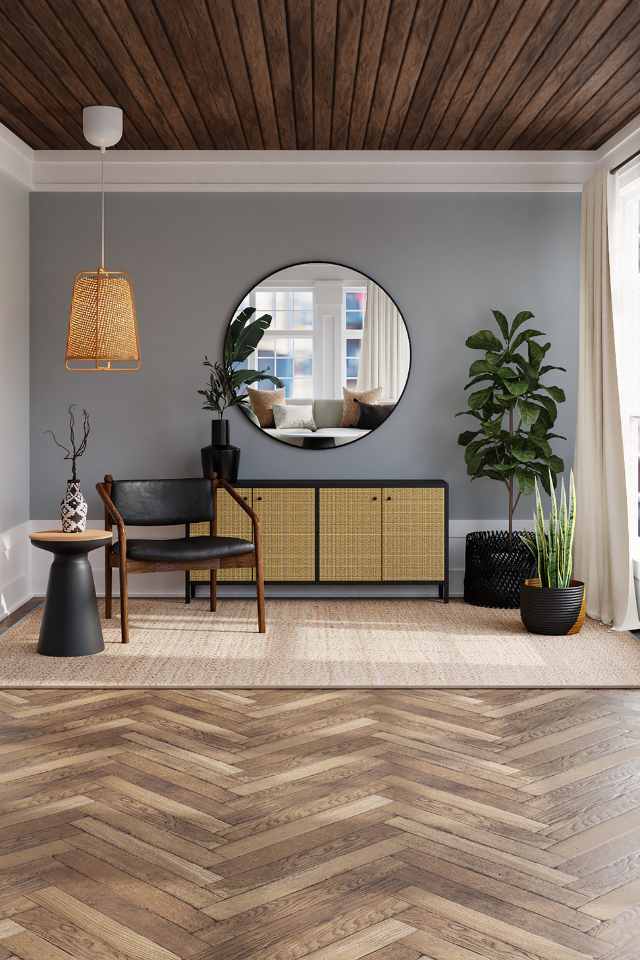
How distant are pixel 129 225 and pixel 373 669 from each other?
3.24 metres

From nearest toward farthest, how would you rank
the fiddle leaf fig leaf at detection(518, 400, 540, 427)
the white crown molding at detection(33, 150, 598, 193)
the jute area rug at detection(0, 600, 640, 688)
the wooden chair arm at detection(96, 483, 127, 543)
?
the jute area rug at detection(0, 600, 640, 688), the wooden chair arm at detection(96, 483, 127, 543), the fiddle leaf fig leaf at detection(518, 400, 540, 427), the white crown molding at detection(33, 150, 598, 193)

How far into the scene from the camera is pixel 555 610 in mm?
5008

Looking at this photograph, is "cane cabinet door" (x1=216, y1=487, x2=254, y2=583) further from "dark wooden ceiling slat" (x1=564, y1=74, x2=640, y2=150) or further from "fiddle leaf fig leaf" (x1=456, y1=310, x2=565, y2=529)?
"dark wooden ceiling slat" (x1=564, y1=74, x2=640, y2=150)

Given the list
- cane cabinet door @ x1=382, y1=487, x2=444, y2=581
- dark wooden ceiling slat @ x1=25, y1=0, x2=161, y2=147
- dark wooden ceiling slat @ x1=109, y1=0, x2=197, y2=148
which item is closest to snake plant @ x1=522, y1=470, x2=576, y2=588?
cane cabinet door @ x1=382, y1=487, x2=444, y2=581

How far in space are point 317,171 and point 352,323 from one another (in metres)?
0.93

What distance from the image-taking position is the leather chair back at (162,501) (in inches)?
212

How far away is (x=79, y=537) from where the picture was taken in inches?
181

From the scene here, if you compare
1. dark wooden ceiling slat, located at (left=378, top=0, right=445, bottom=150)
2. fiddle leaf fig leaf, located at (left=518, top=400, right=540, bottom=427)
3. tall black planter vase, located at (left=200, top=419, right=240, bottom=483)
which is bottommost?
tall black planter vase, located at (left=200, top=419, right=240, bottom=483)

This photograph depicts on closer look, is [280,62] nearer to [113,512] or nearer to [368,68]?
[368,68]

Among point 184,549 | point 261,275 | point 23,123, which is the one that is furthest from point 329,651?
point 23,123

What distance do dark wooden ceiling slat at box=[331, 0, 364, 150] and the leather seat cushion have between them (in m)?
2.29

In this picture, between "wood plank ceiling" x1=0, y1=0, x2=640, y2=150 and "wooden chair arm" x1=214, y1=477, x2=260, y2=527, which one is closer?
"wood plank ceiling" x1=0, y1=0, x2=640, y2=150

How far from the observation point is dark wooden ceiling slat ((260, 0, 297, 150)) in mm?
3823

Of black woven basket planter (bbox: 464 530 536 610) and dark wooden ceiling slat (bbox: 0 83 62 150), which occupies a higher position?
dark wooden ceiling slat (bbox: 0 83 62 150)
